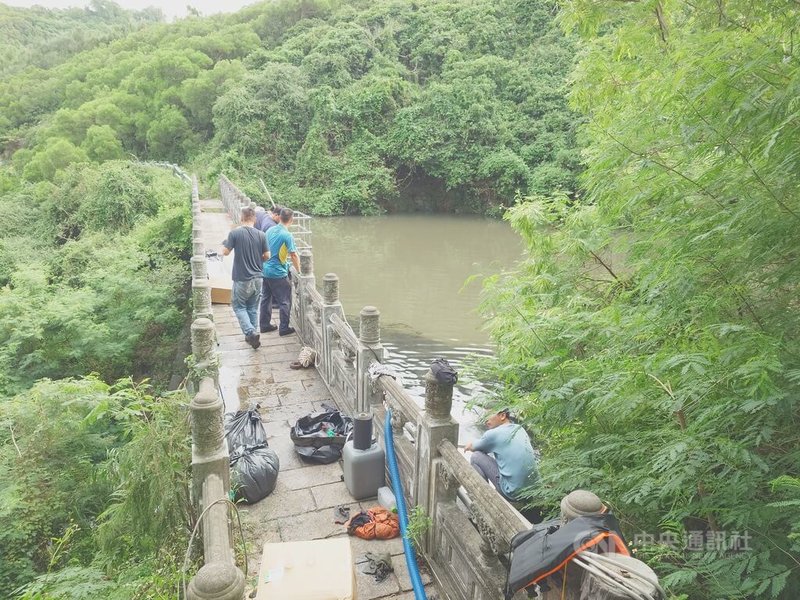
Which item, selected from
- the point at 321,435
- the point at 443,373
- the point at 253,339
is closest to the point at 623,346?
the point at 443,373

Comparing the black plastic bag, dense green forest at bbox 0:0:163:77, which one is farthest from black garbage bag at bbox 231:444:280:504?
dense green forest at bbox 0:0:163:77

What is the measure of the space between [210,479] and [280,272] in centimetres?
469

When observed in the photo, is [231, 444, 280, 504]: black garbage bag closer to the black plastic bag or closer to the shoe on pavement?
the black plastic bag

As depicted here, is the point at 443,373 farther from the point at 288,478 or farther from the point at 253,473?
the point at 288,478

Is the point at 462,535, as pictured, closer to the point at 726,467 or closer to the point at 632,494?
the point at 632,494

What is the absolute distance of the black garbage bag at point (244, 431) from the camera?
5266 mm

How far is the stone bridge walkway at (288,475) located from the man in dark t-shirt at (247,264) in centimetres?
→ 50

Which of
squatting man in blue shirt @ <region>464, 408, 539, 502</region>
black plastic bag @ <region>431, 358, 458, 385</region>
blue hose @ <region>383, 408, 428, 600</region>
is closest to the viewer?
blue hose @ <region>383, 408, 428, 600</region>

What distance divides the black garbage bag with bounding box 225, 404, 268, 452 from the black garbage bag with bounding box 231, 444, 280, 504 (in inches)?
6.4

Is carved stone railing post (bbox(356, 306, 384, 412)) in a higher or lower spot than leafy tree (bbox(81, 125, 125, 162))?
lower

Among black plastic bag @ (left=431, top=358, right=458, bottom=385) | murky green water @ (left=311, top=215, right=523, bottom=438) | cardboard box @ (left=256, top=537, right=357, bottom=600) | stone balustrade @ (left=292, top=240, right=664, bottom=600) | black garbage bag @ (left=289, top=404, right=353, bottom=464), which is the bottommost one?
murky green water @ (left=311, top=215, right=523, bottom=438)

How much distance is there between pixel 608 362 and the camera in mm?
3668

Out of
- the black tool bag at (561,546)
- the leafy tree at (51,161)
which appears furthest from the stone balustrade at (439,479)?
the leafy tree at (51,161)

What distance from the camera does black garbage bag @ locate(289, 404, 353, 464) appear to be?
5.53 meters
